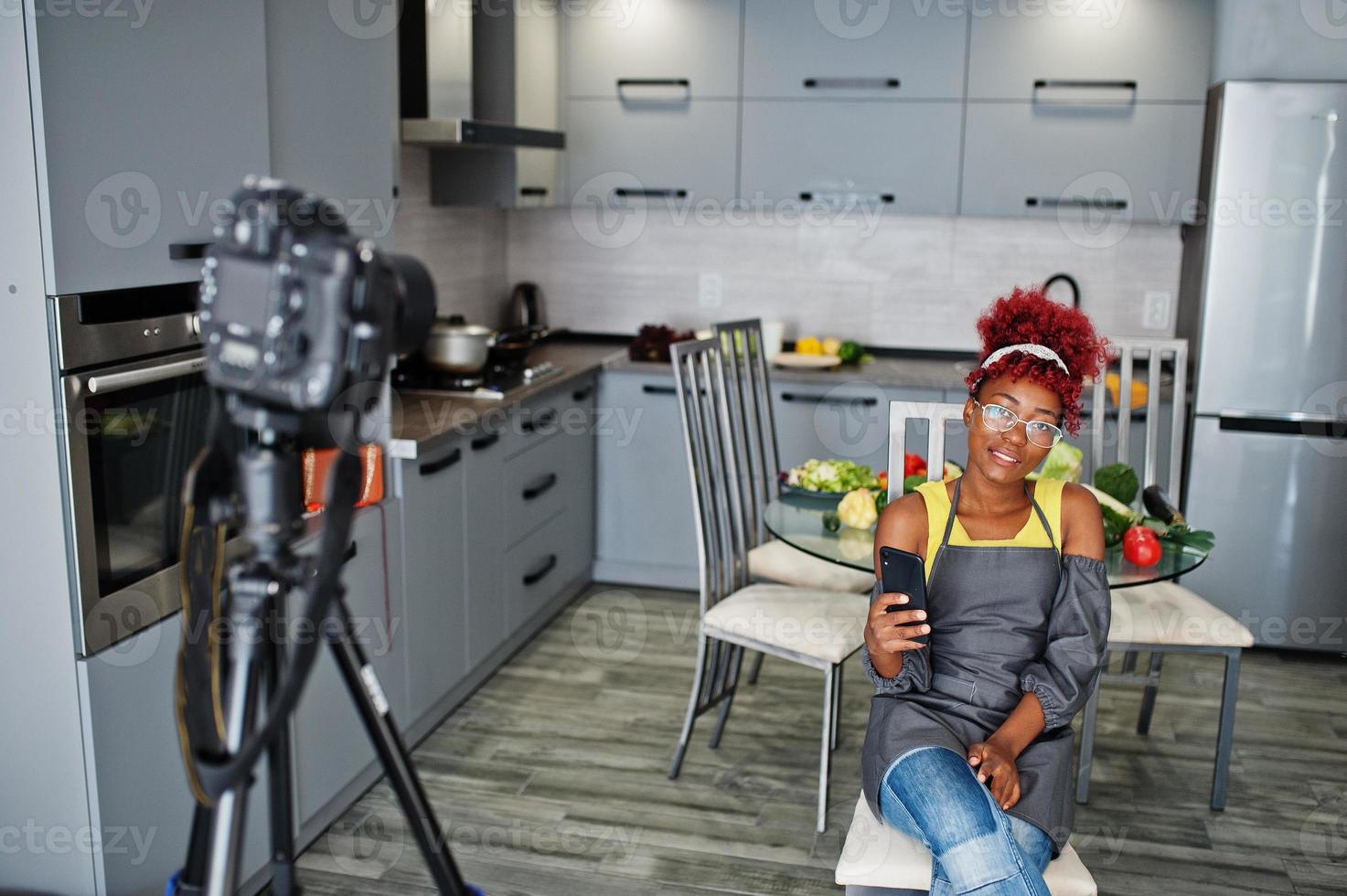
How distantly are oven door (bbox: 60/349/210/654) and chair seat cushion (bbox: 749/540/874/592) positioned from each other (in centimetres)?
147

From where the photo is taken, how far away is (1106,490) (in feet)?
9.35

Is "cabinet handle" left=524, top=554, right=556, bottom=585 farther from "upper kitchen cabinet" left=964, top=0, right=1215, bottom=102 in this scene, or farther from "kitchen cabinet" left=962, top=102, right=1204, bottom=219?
"upper kitchen cabinet" left=964, top=0, right=1215, bottom=102

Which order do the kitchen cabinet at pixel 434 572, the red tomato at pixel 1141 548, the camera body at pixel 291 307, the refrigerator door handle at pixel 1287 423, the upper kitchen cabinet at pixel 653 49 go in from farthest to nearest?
the upper kitchen cabinet at pixel 653 49, the refrigerator door handle at pixel 1287 423, the kitchen cabinet at pixel 434 572, the red tomato at pixel 1141 548, the camera body at pixel 291 307

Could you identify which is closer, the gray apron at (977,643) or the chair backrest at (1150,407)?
the gray apron at (977,643)

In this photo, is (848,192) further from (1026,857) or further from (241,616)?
(241,616)

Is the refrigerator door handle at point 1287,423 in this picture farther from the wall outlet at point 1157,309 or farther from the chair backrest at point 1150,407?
the wall outlet at point 1157,309

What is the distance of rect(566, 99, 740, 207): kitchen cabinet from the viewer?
13.9ft

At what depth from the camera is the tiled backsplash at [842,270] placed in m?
4.35

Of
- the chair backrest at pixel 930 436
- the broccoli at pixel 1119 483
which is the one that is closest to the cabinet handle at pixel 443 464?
the chair backrest at pixel 930 436

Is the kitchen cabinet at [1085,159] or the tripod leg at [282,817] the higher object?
the kitchen cabinet at [1085,159]

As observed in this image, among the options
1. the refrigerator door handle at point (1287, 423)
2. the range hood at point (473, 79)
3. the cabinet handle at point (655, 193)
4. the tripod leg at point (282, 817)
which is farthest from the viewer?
the cabinet handle at point (655, 193)

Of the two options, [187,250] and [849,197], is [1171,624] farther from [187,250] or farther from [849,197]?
[187,250]

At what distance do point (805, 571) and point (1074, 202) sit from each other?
5.76 ft

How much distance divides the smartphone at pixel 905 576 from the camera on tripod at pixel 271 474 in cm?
91
